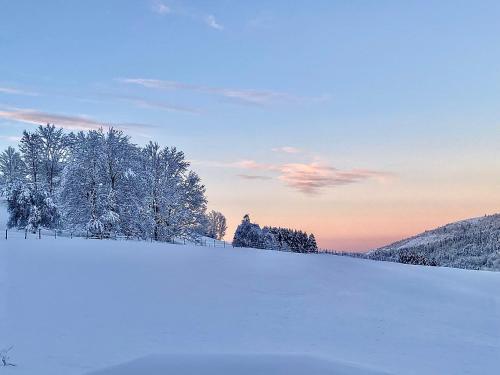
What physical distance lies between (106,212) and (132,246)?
10543mm

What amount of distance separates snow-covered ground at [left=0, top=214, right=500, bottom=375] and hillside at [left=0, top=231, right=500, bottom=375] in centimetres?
8

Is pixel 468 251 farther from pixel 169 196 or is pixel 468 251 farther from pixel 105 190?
pixel 105 190

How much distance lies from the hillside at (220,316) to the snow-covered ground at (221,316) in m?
0.08

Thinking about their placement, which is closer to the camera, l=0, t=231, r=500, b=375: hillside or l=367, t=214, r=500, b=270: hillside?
l=0, t=231, r=500, b=375: hillside

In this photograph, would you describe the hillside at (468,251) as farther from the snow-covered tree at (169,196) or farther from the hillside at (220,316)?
the hillside at (220,316)

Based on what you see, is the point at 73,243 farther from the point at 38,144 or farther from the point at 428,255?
the point at 428,255

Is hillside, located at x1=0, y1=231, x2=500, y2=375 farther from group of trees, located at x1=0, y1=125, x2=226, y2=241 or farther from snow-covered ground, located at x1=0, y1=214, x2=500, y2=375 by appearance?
group of trees, located at x1=0, y1=125, x2=226, y2=241

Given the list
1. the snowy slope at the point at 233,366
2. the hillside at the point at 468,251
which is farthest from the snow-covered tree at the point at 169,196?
the hillside at the point at 468,251

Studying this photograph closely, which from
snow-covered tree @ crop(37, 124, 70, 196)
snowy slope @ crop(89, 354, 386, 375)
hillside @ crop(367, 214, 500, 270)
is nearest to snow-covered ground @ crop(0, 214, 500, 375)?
snowy slope @ crop(89, 354, 386, 375)

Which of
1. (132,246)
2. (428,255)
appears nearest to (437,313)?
(132,246)

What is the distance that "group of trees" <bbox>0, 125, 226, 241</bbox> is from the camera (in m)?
47.4

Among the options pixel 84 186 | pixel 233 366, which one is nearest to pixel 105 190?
pixel 84 186

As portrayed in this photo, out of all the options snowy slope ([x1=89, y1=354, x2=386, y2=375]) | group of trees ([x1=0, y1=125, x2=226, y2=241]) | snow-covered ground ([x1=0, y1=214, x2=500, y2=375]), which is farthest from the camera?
group of trees ([x1=0, y1=125, x2=226, y2=241])

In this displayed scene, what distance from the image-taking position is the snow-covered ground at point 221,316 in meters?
19.4
